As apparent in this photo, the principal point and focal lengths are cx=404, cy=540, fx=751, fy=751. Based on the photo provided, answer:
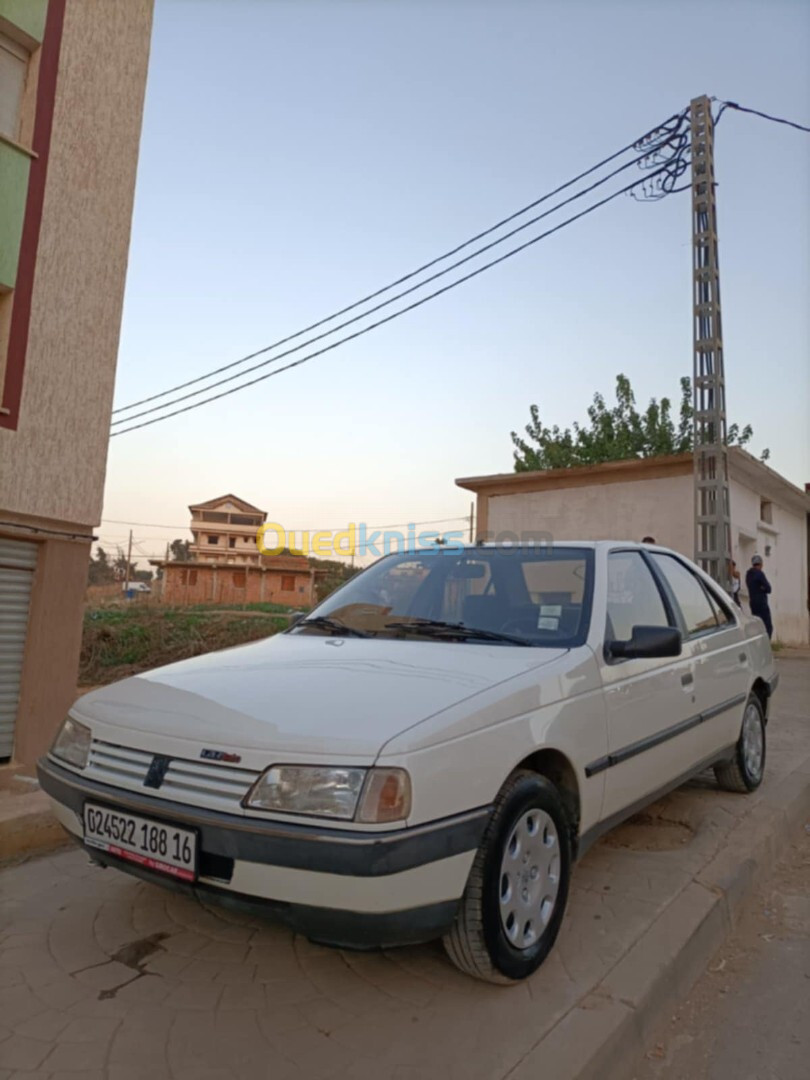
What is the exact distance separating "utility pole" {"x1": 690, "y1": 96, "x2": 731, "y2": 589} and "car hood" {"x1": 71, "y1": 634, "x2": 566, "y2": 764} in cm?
835

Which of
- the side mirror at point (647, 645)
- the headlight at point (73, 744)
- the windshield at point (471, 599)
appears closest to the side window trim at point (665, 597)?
the windshield at point (471, 599)

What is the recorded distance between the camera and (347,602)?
373cm

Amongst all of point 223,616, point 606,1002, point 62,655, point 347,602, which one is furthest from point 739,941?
point 223,616

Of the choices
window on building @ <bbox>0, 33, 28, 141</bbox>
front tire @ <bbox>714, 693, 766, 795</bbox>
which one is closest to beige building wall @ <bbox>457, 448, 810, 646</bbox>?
front tire @ <bbox>714, 693, 766, 795</bbox>

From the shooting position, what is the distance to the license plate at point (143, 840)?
216 centimetres

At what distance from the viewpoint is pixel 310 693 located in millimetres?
2438

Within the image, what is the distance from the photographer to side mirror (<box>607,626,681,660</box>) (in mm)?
2959

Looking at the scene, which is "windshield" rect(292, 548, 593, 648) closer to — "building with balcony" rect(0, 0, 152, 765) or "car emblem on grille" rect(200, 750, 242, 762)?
"car emblem on grille" rect(200, 750, 242, 762)

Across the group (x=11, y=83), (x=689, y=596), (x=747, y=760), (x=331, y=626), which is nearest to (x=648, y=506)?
(x=747, y=760)

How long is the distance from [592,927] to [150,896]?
5.68 ft

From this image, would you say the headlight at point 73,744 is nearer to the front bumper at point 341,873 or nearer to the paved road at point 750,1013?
the front bumper at point 341,873

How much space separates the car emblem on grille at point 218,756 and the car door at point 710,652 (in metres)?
2.43

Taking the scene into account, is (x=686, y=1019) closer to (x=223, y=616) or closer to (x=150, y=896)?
(x=150, y=896)

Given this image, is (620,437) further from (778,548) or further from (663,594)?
(663,594)
